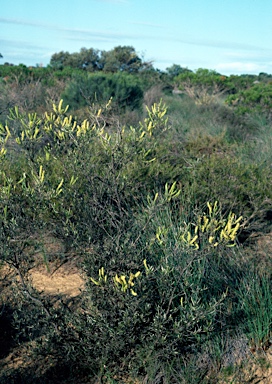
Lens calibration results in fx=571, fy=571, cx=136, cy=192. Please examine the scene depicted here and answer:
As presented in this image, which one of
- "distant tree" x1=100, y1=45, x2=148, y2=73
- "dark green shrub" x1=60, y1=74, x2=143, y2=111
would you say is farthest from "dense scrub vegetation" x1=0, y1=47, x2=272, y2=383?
"distant tree" x1=100, y1=45, x2=148, y2=73

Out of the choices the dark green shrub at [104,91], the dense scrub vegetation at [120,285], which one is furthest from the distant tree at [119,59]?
the dense scrub vegetation at [120,285]

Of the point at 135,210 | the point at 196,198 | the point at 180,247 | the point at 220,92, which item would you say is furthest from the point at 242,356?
the point at 220,92

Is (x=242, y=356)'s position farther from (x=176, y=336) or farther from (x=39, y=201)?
(x=39, y=201)

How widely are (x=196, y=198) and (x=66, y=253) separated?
6.31ft

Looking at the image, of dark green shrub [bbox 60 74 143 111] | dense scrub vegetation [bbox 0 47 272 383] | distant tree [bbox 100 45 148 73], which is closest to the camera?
dense scrub vegetation [bbox 0 47 272 383]

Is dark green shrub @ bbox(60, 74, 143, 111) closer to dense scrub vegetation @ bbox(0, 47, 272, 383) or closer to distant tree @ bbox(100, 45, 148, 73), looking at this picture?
dense scrub vegetation @ bbox(0, 47, 272, 383)

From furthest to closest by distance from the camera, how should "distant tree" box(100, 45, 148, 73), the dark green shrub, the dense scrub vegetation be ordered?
"distant tree" box(100, 45, 148, 73), the dark green shrub, the dense scrub vegetation

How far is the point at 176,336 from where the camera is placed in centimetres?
422

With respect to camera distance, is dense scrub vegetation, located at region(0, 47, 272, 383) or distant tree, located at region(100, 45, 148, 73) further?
distant tree, located at region(100, 45, 148, 73)

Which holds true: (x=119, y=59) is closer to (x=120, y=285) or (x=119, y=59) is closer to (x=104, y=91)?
(x=104, y=91)

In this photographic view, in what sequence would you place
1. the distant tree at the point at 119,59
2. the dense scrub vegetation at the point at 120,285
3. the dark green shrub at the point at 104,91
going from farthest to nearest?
the distant tree at the point at 119,59 < the dark green shrub at the point at 104,91 < the dense scrub vegetation at the point at 120,285

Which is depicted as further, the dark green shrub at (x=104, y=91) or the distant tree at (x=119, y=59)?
the distant tree at (x=119, y=59)

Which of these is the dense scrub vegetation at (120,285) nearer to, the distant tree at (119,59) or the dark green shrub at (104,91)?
the dark green shrub at (104,91)

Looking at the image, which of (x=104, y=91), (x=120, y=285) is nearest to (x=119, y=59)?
(x=104, y=91)
